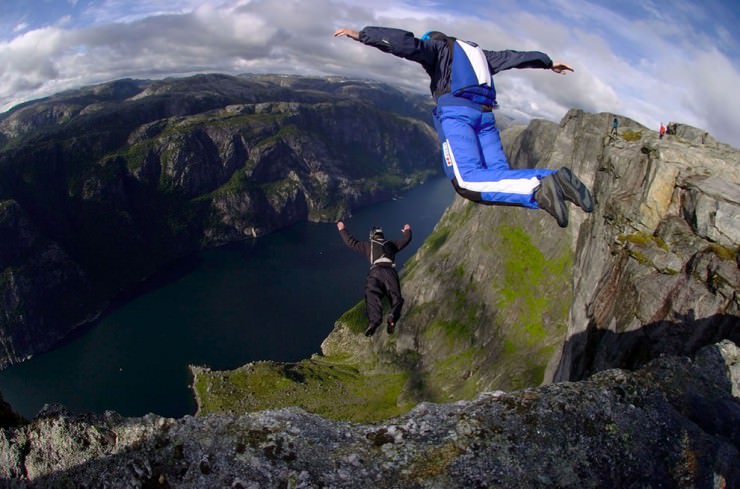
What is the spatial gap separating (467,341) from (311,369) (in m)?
52.3

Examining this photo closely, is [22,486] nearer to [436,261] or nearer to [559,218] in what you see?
[559,218]

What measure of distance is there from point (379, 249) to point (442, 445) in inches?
346

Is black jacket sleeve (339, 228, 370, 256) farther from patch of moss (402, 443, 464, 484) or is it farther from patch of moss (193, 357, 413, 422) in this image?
patch of moss (193, 357, 413, 422)

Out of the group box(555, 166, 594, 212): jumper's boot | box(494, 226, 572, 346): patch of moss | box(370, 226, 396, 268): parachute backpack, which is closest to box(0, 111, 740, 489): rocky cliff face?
box(555, 166, 594, 212): jumper's boot

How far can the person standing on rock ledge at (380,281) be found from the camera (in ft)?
54.6

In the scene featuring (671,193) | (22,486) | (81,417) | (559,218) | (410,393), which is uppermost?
(559,218)

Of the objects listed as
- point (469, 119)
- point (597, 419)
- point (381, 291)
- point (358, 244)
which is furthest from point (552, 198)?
point (358, 244)

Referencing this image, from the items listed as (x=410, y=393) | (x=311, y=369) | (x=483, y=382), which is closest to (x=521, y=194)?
(x=483, y=382)

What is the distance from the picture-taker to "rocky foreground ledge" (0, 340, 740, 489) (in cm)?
972

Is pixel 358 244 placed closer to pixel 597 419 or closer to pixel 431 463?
pixel 431 463

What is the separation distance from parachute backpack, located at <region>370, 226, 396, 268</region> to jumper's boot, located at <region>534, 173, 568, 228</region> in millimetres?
8375

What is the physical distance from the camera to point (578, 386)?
11.5 metres

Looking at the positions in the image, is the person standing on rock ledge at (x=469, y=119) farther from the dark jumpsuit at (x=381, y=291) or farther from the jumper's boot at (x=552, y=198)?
the dark jumpsuit at (x=381, y=291)

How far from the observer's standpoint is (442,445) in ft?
33.4
